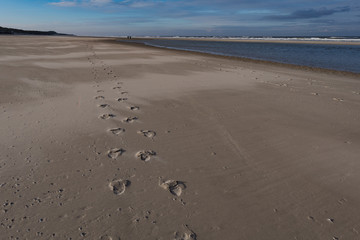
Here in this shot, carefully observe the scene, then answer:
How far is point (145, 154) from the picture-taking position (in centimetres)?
369

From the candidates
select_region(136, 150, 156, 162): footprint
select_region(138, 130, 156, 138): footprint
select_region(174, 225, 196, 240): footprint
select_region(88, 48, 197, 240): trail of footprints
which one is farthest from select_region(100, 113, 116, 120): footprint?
select_region(174, 225, 196, 240): footprint

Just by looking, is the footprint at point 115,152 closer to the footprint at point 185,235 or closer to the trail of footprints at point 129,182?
the trail of footprints at point 129,182

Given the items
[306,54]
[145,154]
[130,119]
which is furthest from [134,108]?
[306,54]

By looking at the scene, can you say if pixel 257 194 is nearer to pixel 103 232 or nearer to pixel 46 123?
pixel 103 232

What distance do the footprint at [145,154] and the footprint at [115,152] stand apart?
0.29m

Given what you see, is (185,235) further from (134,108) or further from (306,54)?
(306,54)

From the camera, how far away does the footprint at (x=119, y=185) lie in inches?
111

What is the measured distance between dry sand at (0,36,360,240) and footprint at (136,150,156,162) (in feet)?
0.04

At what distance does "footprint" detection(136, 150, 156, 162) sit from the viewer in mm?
3580

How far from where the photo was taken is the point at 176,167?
133 inches

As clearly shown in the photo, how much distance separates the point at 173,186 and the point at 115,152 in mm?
1254

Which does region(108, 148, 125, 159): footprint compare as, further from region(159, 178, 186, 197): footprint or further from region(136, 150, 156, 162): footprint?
region(159, 178, 186, 197): footprint

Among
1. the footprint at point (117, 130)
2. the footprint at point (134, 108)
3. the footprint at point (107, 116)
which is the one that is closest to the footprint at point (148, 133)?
the footprint at point (117, 130)

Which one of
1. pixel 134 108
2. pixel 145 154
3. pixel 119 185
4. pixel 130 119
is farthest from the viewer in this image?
pixel 134 108
